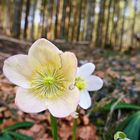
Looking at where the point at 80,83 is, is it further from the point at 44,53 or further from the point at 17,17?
the point at 17,17

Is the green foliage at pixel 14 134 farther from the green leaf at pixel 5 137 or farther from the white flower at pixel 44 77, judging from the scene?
the white flower at pixel 44 77

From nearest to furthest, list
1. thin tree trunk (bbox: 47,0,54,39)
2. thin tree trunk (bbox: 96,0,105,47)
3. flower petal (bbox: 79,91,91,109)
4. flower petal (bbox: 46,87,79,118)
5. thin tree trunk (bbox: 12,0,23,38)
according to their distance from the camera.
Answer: flower petal (bbox: 46,87,79,118) < flower petal (bbox: 79,91,91,109) < thin tree trunk (bbox: 12,0,23,38) < thin tree trunk (bbox: 47,0,54,39) < thin tree trunk (bbox: 96,0,105,47)

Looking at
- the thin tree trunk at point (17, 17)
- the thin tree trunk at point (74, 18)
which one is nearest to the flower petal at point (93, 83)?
the thin tree trunk at point (17, 17)

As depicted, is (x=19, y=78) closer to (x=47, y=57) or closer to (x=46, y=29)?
(x=47, y=57)

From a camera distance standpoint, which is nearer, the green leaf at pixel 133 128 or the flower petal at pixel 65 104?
the flower petal at pixel 65 104

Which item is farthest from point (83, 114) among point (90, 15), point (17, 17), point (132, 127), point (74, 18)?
point (74, 18)

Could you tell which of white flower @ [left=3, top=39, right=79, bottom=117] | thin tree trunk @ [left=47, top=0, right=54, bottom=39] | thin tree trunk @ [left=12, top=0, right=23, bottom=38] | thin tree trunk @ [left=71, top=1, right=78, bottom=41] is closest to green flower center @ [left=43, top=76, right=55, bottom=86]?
white flower @ [left=3, top=39, right=79, bottom=117]

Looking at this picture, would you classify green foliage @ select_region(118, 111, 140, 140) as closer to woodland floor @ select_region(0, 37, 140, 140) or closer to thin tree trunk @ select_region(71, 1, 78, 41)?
woodland floor @ select_region(0, 37, 140, 140)

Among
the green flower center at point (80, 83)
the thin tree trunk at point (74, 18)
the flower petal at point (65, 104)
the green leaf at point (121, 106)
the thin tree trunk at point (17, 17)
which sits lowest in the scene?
the thin tree trunk at point (74, 18)
